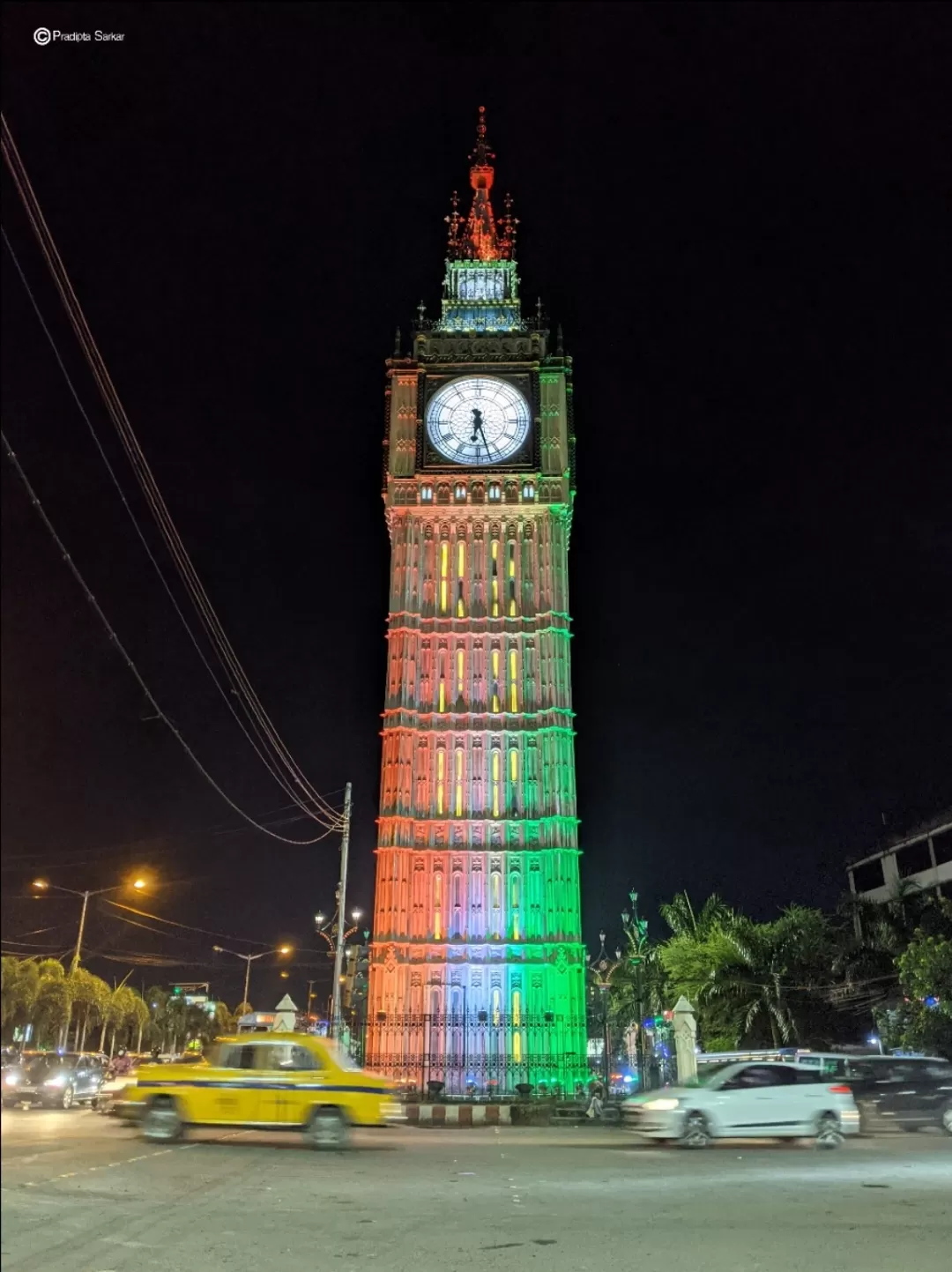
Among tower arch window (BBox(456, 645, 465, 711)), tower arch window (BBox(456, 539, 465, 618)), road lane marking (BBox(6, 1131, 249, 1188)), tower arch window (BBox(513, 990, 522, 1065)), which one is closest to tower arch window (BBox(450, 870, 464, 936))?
tower arch window (BBox(513, 990, 522, 1065))

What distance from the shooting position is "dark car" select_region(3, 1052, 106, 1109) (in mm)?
2797

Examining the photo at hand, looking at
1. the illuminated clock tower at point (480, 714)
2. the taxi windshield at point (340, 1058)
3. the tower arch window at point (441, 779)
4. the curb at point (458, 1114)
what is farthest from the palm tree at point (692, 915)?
the taxi windshield at point (340, 1058)

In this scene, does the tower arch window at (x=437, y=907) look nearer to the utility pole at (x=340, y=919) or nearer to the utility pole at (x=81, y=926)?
the utility pole at (x=340, y=919)

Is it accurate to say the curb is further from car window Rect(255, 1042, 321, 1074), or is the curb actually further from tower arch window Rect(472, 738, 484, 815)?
tower arch window Rect(472, 738, 484, 815)

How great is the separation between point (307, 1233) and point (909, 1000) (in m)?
35.5

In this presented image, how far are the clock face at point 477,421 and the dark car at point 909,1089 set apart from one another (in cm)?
4537

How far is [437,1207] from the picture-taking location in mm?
7031

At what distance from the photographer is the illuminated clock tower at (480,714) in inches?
1971

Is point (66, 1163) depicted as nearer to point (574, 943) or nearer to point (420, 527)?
point (574, 943)

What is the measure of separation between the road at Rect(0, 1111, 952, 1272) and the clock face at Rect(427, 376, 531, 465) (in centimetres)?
5040

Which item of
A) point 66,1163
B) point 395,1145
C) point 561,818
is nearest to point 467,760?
point 561,818

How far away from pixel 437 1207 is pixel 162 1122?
3.47 m

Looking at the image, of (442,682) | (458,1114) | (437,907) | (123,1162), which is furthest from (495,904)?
(123,1162)

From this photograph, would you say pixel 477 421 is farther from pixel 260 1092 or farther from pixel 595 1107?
pixel 260 1092
